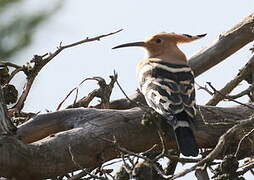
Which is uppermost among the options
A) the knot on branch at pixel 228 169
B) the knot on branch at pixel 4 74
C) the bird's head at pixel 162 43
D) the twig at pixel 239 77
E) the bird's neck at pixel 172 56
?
the knot on branch at pixel 4 74

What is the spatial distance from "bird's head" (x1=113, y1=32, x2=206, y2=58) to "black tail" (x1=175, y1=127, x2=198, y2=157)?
2070 mm

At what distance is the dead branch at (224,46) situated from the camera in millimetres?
6363

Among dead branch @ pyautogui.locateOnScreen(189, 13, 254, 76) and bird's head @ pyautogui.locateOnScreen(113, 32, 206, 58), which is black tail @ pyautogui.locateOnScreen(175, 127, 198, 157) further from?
bird's head @ pyautogui.locateOnScreen(113, 32, 206, 58)

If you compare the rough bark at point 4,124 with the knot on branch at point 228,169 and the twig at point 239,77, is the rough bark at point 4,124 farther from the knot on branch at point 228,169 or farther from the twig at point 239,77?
the twig at point 239,77

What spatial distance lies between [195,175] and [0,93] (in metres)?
1.06

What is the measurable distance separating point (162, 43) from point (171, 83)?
4.41 feet

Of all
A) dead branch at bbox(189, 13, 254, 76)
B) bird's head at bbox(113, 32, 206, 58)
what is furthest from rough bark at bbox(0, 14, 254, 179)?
bird's head at bbox(113, 32, 206, 58)

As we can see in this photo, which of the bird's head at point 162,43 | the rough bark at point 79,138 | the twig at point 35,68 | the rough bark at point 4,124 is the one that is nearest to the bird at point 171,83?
the bird's head at point 162,43

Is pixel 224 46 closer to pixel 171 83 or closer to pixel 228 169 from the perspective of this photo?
pixel 171 83

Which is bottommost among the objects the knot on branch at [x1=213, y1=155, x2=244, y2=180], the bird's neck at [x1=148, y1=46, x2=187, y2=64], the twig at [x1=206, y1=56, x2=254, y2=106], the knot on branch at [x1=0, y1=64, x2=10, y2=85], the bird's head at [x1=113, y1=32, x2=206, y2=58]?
the knot on branch at [x1=213, y1=155, x2=244, y2=180]

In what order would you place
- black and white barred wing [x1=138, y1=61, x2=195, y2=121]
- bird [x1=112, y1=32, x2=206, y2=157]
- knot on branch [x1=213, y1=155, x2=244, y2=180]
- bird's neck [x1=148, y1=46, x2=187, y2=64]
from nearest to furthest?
1. knot on branch [x1=213, y1=155, x2=244, y2=180]
2. bird [x1=112, y1=32, x2=206, y2=157]
3. black and white barred wing [x1=138, y1=61, x2=195, y2=121]
4. bird's neck [x1=148, y1=46, x2=187, y2=64]

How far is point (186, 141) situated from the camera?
4.89m

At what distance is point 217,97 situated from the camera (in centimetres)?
576

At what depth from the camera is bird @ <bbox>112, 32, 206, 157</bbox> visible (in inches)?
203
